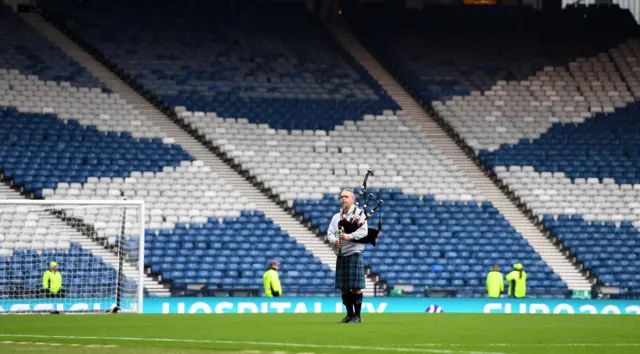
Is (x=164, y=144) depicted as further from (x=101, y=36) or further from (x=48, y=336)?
(x=48, y=336)

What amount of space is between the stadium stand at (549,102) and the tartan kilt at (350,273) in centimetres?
1811

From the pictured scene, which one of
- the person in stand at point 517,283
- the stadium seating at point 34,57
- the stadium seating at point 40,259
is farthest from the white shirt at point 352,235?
the stadium seating at point 34,57

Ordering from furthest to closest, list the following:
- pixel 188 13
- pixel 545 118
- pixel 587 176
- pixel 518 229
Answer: pixel 188 13, pixel 545 118, pixel 587 176, pixel 518 229

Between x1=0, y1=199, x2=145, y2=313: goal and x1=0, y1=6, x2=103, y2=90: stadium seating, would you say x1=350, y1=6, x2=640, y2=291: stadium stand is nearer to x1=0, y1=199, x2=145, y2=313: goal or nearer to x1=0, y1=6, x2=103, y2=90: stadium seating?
x1=0, y1=6, x2=103, y2=90: stadium seating

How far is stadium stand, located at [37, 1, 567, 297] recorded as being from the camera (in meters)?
33.6

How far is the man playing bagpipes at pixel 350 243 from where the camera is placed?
53.3 feet

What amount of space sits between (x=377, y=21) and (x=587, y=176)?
36.1 feet

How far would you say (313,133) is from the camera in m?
38.2

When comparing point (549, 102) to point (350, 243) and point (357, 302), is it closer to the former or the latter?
point (357, 302)

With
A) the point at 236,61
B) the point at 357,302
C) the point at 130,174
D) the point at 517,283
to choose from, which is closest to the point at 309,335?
the point at 357,302

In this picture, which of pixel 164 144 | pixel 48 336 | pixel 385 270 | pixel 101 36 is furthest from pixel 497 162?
pixel 48 336

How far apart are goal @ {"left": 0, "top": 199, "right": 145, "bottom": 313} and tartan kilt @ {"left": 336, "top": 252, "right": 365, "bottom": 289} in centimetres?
666

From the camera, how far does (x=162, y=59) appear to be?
133 ft

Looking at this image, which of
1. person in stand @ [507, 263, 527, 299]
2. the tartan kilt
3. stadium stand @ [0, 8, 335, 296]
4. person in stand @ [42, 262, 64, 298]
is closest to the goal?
person in stand @ [42, 262, 64, 298]
